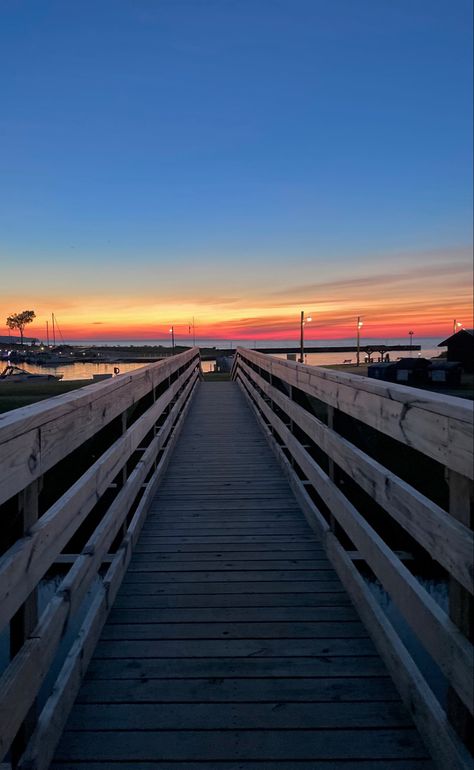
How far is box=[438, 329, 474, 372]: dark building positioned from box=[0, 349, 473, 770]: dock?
4081 cm

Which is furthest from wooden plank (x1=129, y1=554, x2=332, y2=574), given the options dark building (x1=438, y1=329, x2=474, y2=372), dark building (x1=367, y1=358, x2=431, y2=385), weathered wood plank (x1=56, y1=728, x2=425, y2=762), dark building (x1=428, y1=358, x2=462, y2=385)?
dark building (x1=438, y1=329, x2=474, y2=372)

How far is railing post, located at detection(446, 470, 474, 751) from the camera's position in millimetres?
1589

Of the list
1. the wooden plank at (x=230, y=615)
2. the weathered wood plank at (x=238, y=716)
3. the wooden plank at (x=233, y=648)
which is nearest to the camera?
the weathered wood plank at (x=238, y=716)

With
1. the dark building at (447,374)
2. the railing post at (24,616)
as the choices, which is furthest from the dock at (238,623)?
the dark building at (447,374)

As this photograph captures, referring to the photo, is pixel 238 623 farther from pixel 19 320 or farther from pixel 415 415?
pixel 19 320

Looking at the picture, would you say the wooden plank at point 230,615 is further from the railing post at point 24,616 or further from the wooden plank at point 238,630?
the railing post at point 24,616

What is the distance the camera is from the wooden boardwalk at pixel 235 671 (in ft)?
6.35

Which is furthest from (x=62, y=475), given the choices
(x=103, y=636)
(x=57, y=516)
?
(x=57, y=516)

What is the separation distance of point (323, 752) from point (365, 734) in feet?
0.63

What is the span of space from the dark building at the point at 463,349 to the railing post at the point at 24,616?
43.4 m

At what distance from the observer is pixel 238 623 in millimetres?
2854

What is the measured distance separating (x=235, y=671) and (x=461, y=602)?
1256mm

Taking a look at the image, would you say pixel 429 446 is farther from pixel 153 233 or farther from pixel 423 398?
pixel 153 233

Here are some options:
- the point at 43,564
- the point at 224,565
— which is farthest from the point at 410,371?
the point at 43,564
